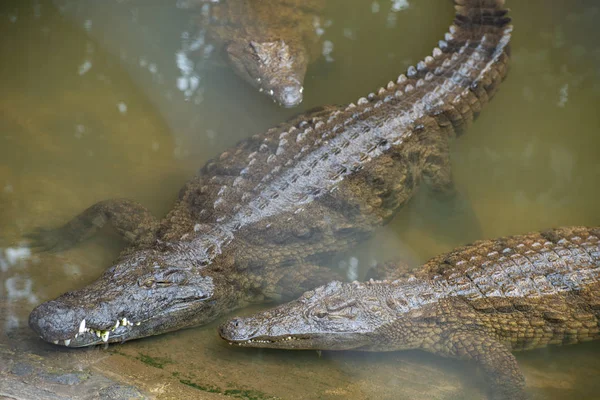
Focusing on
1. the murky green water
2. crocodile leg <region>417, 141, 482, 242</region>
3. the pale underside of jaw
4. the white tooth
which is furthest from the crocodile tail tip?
the white tooth

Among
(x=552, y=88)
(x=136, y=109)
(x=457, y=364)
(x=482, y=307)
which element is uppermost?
(x=136, y=109)

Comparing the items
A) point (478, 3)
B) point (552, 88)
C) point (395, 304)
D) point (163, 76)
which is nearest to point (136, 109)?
point (163, 76)

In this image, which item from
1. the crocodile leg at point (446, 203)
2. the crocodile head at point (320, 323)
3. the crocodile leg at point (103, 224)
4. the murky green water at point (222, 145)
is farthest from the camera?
the crocodile leg at point (446, 203)

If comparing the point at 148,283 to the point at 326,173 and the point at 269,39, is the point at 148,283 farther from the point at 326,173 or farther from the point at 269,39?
the point at 269,39

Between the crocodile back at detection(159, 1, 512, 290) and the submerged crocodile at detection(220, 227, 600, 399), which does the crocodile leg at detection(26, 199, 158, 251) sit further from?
the submerged crocodile at detection(220, 227, 600, 399)

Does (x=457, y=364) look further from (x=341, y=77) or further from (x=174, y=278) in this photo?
(x=341, y=77)

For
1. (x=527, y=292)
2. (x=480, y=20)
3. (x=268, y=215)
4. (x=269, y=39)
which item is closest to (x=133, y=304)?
(x=268, y=215)

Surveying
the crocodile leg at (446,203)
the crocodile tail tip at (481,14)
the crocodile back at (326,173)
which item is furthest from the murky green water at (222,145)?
the crocodile tail tip at (481,14)

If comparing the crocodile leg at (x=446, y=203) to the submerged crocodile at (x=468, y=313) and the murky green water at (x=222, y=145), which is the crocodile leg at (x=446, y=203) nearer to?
the murky green water at (x=222, y=145)
